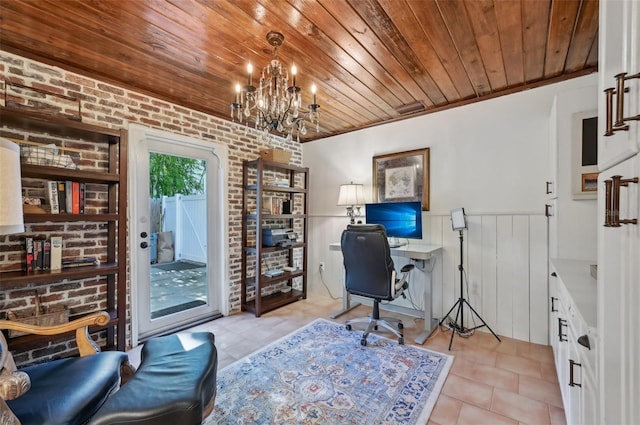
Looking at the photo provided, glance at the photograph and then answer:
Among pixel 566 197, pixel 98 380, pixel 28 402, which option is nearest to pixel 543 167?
pixel 566 197

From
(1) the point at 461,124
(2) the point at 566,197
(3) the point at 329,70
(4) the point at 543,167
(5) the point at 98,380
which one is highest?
(3) the point at 329,70

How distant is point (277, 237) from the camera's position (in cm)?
356

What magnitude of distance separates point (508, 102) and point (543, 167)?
0.71 meters

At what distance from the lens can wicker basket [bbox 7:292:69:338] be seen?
1.92 m

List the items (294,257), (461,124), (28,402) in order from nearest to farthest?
1. (28,402)
2. (461,124)
3. (294,257)

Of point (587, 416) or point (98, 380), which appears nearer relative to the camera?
point (587, 416)

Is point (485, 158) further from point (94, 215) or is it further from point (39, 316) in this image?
point (39, 316)

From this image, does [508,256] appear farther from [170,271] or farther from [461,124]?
[170,271]

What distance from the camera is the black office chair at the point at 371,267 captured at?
2482 millimetres

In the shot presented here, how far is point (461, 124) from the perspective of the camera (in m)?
2.94

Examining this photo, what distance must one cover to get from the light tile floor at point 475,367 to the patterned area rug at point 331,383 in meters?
0.12

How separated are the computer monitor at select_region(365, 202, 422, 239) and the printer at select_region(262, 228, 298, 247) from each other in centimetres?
110

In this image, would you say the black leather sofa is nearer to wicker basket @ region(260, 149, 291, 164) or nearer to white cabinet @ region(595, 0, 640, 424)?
white cabinet @ region(595, 0, 640, 424)

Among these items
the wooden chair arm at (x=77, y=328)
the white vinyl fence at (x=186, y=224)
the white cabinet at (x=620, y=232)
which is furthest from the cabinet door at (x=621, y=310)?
the white vinyl fence at (x=186, y=224)
